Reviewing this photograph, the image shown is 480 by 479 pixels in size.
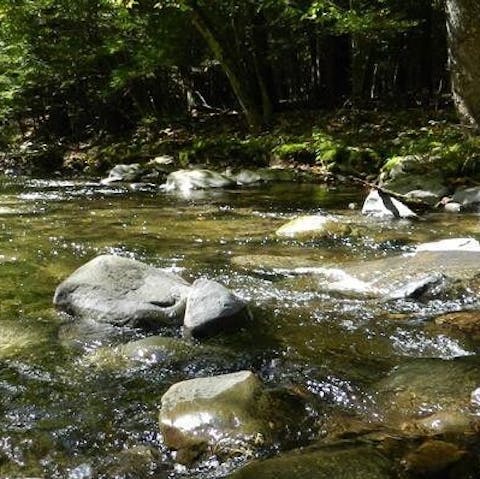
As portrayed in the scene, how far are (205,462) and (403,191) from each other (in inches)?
302

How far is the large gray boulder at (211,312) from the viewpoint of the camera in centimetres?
455

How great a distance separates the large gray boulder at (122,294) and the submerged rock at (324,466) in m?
2.15

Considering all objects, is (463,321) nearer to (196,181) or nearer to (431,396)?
(431,396)

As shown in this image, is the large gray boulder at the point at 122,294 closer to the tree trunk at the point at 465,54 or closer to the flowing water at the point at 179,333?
→ the flowing water at the point at 179,333

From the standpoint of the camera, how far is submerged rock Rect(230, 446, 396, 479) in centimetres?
265

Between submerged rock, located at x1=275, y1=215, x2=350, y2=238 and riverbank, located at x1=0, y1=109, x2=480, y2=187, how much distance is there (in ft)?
11.1

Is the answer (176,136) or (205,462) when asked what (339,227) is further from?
(176,136)

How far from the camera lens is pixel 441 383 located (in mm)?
3635

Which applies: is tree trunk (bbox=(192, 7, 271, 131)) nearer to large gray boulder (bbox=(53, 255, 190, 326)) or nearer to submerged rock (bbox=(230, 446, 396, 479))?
large gray boulder (bbox=(53, 255, 190, 326))

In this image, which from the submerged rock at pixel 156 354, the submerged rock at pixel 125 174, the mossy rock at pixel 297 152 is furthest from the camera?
the submerged rock at pixel 125 174

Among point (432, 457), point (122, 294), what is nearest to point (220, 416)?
point (432, 457)

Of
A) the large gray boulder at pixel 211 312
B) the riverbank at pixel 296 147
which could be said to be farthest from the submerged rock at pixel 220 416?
the riverbank at pixel 296 147

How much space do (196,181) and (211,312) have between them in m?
8.44

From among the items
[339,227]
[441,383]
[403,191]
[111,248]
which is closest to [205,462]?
[441,383]
